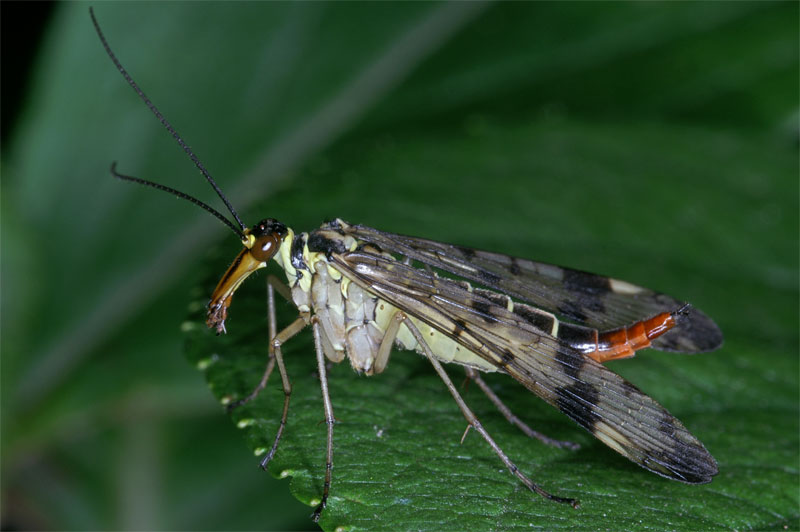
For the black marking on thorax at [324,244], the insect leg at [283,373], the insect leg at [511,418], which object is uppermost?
the black marking on thorax at [324,244]

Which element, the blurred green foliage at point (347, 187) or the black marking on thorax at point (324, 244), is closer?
the black marking on thorax at point (324, 244)

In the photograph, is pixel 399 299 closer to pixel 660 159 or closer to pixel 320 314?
pixel 320 314

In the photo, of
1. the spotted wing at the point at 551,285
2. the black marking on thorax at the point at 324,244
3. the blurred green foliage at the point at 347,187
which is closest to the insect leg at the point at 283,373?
the blurred green foliage at the point at 347,187

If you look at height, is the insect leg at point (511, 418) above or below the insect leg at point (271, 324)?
below

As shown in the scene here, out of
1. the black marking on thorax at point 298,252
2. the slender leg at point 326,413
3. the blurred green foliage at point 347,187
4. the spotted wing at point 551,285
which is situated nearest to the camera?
the slender leg at point 326,413

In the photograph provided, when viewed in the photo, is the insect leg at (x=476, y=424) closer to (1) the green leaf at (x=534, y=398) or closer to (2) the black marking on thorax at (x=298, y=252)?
(1) the green leaf at (x=534, y=398)

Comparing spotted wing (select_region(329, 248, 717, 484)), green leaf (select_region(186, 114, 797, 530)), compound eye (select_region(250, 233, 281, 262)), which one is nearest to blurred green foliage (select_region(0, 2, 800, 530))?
green leaf (select_region(186, 114, 797, 530))

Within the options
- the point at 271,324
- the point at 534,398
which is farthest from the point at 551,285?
the point at 271,324

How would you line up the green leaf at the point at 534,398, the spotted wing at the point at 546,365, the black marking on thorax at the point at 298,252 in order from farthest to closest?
the black marking on thorax at the point at 298,252
the spotted wing at the point at 546,365
the green leaf at the point at 534,398

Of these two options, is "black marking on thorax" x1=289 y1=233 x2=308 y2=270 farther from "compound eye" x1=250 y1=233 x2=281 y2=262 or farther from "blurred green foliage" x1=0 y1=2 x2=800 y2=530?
"blurred green foliage" x1=0 y1=2 x2=800 y2=530
